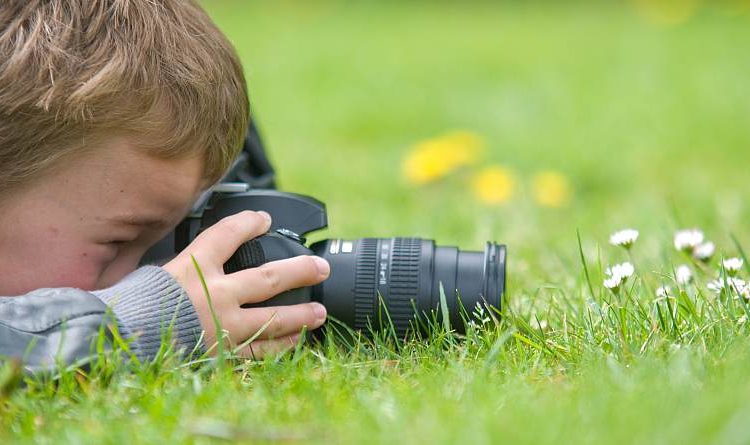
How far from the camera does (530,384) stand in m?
1.70

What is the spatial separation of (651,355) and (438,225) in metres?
1.67

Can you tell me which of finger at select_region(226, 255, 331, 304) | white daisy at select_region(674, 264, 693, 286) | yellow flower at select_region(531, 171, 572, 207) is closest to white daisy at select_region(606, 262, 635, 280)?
white daisy at select_region(674, 264, 693, 286)

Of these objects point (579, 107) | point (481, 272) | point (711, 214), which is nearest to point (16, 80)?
point (481, 272)

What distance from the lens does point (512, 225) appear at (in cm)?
333

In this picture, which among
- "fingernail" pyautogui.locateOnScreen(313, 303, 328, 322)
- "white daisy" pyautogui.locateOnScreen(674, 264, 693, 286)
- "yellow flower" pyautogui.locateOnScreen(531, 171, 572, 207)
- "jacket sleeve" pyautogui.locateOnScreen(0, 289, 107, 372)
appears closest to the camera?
"jacket sleeve" pyautogui.locateOnScreen(0, 289, 107, 372)

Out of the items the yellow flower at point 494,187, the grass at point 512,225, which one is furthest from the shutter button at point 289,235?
the yellow flower at point 494,187

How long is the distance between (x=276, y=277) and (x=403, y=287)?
243mm

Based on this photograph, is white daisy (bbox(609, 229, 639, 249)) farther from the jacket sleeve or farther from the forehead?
the jacket sleeve

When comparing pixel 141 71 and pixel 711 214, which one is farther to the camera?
pixel 711 214

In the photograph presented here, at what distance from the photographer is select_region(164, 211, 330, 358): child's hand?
1.94 metres

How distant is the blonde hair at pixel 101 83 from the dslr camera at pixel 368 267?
0.47 ft

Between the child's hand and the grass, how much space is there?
82 millimetres

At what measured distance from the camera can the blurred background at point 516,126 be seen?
11.1 ft

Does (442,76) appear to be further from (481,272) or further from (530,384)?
(530,384)
